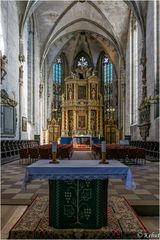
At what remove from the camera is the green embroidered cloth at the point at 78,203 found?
367 centimetres

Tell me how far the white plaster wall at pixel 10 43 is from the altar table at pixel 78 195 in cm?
1227

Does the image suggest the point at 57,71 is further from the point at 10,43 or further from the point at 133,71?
the point at 10,43

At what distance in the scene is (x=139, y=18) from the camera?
1952 cm

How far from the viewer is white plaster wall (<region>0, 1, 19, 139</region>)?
15641 mm

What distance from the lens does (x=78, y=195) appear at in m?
3.70

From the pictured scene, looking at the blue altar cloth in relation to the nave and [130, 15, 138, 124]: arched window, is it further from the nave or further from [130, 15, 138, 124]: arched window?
[130, 15, 138, 124]: arched window

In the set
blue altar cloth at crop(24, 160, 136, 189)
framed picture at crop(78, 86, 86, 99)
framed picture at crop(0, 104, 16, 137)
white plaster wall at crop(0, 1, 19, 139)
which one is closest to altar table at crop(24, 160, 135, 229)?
blue altar cloth at crop(24, 160, 136, 189)

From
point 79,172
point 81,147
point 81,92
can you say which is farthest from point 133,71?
point 79,172

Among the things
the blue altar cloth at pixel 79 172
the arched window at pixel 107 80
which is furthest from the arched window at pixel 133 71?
the blue altar cloth at pixel 79 172

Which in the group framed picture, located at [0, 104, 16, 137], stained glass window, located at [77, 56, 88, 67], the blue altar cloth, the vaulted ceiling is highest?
the vaulted ceiling

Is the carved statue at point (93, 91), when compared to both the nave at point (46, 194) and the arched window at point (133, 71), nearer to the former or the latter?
the arched window at point (133, 71)

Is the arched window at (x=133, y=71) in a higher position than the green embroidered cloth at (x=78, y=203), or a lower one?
higher

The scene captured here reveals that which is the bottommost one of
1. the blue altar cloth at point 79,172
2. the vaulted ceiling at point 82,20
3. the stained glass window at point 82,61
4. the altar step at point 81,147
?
the altar step at point 81,147

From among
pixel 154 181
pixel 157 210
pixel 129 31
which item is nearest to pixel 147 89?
pixel 129 31
